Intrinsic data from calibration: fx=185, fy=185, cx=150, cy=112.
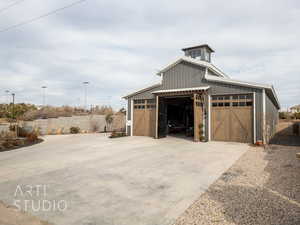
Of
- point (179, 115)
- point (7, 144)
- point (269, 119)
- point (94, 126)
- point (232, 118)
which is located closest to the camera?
point (7, 144)

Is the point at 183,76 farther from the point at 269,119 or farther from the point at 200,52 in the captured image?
the point at 269,119

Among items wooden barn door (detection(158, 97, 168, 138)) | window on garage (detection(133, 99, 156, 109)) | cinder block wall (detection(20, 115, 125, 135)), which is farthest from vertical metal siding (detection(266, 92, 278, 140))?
cinder block wall (detection(20, 115, 125, 135))

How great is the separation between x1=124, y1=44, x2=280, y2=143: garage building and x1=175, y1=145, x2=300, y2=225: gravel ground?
538 centimetres

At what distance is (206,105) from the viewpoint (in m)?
12.0

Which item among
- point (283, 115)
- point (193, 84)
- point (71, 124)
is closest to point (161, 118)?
point (193, 84)

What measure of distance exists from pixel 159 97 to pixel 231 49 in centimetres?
931

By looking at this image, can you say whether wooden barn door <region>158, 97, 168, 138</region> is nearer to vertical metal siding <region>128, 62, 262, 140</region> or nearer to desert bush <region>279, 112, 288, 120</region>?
vertical metal siding <region>128, 62, 262, 140</region>

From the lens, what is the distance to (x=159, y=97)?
13.8m

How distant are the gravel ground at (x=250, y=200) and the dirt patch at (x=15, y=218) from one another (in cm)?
228

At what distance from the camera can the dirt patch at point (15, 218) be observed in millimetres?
2910

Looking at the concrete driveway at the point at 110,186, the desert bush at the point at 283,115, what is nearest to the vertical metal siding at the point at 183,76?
the concrete driveway at the point at 110,186

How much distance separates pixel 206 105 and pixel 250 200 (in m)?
8.83

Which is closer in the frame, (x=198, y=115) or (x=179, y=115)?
(x=198, y=115)

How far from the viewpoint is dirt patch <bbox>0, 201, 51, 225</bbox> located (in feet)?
9.55
